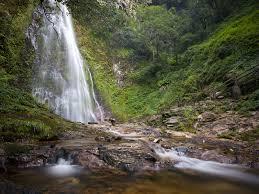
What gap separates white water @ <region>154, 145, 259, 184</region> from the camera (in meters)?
8.49

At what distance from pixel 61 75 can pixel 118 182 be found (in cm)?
1767

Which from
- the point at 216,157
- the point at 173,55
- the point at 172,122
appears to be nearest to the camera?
the point at 216,157

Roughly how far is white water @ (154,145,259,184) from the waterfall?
38.7 ft

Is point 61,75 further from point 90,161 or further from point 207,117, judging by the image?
point 90,161

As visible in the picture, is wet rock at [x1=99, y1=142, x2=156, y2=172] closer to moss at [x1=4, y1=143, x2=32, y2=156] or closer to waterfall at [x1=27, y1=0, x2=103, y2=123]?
moss at [x1=4, y1=143, x2=32, y2=156]

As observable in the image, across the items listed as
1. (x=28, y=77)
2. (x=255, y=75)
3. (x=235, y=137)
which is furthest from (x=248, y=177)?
(x=28, y=77)

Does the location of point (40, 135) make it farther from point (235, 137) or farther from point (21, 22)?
point (21, 22)

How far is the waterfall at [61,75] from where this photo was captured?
2205 cm

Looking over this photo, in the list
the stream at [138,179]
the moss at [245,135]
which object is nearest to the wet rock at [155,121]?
the moss at [245,135]

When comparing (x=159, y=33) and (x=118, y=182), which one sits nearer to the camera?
(x=118, y=182)

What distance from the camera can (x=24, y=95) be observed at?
1588cm

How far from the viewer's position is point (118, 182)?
7469 millimetres

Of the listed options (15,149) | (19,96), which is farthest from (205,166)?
(19,96)

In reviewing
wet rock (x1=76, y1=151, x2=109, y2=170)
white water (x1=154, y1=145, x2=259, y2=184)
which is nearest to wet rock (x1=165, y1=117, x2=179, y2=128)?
white water (x1=154, y1=145, x2=259, y2=184)
